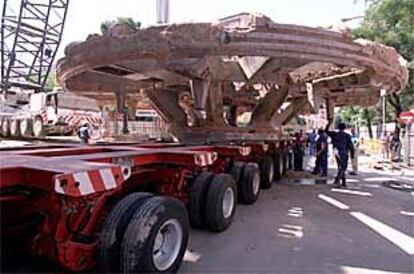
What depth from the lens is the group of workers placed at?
11.4m

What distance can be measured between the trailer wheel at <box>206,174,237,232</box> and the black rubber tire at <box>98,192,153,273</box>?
2.12 meters

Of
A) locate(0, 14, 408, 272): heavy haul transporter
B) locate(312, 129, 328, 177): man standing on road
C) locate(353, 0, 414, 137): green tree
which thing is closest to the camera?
locate(0, 14, 408, 272): heavy haul transporter

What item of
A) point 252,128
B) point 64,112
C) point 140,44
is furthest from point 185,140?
point 64,112

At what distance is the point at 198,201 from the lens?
5793mm

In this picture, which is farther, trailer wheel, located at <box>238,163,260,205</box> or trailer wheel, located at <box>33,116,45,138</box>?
trailer wheel, located at <box>33,116,45,138</box>

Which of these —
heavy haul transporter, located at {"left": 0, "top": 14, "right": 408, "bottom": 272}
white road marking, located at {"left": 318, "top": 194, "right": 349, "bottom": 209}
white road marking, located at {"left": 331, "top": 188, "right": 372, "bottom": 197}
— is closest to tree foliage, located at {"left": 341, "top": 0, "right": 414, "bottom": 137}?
heavy haul transporter, located at {"left": 0, "top": 14, "right": 408, "bottom": 272}

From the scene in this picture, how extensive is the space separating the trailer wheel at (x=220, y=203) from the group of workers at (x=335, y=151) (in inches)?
233

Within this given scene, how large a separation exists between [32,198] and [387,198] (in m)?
8.15

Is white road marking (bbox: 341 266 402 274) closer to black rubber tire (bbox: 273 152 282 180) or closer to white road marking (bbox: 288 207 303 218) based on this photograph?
white road marking (bbox: 288 207 303 218)

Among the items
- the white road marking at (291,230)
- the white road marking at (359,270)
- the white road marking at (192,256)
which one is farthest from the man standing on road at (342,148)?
the white road marking at (192,256)

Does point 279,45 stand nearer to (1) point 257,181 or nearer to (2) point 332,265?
(1) point 257,181

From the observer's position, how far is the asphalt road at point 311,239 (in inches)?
185

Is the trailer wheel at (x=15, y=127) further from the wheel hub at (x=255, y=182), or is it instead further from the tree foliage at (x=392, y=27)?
the wheel hub at (x=255, y=182)

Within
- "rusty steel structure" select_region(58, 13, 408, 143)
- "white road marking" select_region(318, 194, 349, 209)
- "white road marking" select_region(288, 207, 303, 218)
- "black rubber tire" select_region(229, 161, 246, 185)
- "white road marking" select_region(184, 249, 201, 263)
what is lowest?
"white road marking" select_region(318, 194, 349, 209)
